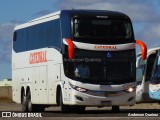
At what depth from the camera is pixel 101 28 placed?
31.6 m

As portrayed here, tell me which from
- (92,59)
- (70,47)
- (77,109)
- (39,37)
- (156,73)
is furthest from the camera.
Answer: (156,73)

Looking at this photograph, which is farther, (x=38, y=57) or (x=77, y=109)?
(x=38, y=57)

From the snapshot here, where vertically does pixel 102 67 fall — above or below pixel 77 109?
above

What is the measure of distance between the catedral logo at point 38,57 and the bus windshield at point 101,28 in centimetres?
346

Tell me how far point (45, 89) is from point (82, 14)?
465cm

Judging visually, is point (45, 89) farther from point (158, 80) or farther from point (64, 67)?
point (158, 80)

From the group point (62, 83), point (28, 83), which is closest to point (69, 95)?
point (62, 83)

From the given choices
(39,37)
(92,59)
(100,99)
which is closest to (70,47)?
(92,59)

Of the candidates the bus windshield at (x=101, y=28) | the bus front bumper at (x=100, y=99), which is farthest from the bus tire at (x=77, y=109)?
the bus windshield at (x=101, y=28)

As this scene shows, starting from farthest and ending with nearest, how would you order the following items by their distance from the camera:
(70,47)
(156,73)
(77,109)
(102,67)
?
(156,73)
(77,109)
(102,67)
(70,47)

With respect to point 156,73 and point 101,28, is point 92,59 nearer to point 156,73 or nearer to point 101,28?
point 101,28

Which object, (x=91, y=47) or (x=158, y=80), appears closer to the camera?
(x=91, y=47)

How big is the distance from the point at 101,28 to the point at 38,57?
4.76m

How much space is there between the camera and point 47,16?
34781 mm
